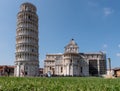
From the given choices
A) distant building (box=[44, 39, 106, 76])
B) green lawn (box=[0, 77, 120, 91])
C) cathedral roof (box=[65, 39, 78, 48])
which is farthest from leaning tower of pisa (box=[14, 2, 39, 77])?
green lawn (box=[0, 77, 120, 91])

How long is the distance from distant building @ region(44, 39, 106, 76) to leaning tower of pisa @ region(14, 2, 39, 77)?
1318cm

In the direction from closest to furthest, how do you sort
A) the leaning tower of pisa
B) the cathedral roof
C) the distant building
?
the leaning tower of pisa, the distant building, the cathedral roof

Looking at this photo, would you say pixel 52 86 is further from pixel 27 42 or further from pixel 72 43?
pixel 72 43

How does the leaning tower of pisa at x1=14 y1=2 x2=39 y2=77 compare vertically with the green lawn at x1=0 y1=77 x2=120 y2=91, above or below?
above

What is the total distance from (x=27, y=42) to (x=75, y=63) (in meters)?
25.0

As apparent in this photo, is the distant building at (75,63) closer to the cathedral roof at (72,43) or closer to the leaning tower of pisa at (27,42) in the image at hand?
the cathedral roof at (72,43)

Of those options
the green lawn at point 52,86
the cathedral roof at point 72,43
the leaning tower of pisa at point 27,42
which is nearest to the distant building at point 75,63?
the cathedral roof at point 72,43

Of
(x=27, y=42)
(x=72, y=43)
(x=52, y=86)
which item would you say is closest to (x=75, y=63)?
(x=72, y=43)

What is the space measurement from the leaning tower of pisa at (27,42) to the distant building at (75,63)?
43.3 ft

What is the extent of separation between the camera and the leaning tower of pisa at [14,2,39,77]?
8975 cm

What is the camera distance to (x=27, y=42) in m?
91.0

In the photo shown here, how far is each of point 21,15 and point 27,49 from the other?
55.1 ft

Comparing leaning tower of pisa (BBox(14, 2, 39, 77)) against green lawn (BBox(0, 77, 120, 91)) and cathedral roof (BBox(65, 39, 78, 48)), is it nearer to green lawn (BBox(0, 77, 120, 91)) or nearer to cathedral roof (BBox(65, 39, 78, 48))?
cathedral roof (BBox(65, 39, 78, 48))

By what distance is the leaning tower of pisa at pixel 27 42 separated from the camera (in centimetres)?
8975
